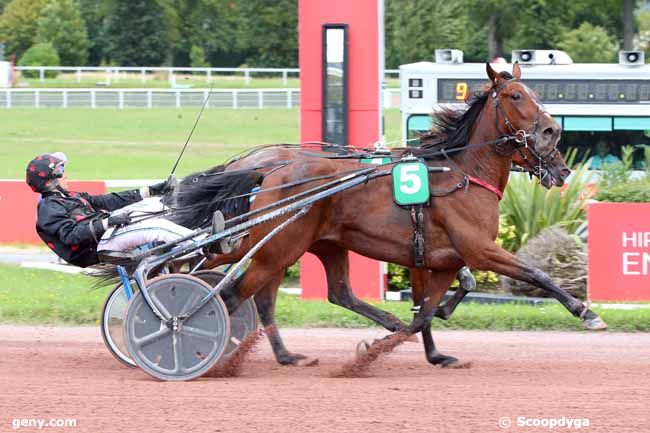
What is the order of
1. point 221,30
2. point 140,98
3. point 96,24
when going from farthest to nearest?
point 96,24
point 221,30
point 140,98

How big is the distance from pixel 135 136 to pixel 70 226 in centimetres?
2265

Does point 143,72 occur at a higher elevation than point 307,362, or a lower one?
higher

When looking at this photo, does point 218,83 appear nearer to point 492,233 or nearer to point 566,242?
point 566,242

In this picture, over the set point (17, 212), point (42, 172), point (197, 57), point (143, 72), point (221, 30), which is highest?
point (221, 30)

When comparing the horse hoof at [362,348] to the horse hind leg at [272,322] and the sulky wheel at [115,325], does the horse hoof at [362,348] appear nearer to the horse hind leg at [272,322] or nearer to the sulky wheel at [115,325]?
the horse hind leg at [272,322]

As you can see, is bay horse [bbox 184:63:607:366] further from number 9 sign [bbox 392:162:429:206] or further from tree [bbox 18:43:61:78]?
tree [bbox 18:43:61:78]

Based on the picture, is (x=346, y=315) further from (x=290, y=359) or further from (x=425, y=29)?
(x=425, y=29)

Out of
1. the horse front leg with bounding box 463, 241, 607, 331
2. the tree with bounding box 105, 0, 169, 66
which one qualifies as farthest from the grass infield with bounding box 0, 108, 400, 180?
the horse front leg with bounding box 463, 241, 607, 331

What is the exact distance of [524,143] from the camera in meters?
7.21

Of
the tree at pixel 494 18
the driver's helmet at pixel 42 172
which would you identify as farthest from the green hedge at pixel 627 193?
the tree at pixel 494 18

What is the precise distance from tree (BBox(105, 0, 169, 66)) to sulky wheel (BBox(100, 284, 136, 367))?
37649 mm

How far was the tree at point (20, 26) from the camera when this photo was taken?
46.0m

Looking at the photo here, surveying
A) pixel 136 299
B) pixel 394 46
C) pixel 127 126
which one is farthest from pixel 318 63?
pixel 394 46

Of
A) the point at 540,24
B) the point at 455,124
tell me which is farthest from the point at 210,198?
the point at 540,24
